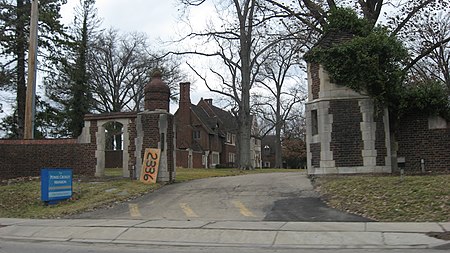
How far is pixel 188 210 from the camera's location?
15.0 meters

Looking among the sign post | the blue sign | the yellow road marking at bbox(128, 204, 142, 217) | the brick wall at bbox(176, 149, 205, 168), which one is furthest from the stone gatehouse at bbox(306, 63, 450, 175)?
the brick wall at bbox(176, 149, 205, 168)

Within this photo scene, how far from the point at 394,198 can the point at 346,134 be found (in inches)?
241

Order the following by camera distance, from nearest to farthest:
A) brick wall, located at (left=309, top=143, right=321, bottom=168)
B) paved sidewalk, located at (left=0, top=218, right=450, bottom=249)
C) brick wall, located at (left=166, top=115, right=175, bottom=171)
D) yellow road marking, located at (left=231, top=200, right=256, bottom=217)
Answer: paved sidewalk, located at (left=0, top=218, right=450, bottom=249)
yellow road marking, located at (left=231, top=200, right=256, bottom=217)
brick wall, located at (left=309, top=143, right=321, bottom=168)
brick wall, located at (left=166, top=115, right=175, bottom=171)

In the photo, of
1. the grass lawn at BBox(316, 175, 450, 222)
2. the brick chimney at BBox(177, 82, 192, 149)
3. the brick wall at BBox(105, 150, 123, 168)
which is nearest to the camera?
the grass lawn at BBox(316, 175, 450, 222)

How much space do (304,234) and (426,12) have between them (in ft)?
61.7

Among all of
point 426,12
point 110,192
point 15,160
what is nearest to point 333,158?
point 110,192

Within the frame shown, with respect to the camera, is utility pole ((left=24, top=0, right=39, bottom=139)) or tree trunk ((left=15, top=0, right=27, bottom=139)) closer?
utility pole ((left=24, top=0, right=39, bottom=139))

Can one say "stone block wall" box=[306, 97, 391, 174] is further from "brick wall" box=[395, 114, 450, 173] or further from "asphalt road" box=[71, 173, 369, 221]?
"asphalt road" box=[71, 173, 369, 221]

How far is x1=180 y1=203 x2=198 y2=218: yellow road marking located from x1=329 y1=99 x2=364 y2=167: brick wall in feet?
23.0

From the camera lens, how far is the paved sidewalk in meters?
9.77

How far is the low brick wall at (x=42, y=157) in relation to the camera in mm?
22750

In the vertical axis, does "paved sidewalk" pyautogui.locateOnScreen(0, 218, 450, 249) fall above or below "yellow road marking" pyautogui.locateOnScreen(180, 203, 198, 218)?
below

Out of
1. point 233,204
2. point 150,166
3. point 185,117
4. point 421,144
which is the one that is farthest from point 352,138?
point 185,117

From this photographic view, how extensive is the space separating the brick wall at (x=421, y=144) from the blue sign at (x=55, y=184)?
1342 centimetres
